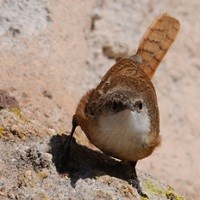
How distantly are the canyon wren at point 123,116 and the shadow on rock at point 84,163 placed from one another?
0.06m

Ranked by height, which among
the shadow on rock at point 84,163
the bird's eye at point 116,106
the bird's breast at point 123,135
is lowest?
the shadow on rock at point 84,163

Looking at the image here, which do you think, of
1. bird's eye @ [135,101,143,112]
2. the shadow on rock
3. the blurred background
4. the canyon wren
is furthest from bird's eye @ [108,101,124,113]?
the blurred background

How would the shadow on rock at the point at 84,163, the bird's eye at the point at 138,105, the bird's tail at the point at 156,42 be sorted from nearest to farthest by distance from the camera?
1. the shadow on rock at the point at 84,163
2. the bird's eye at the point at 138,105
3. the bird's tail at the point at 156,42

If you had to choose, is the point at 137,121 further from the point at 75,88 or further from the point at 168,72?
the point at 168,72

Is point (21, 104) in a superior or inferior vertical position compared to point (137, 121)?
inferior

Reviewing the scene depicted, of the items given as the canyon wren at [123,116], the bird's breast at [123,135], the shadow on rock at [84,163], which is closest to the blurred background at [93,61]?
the shadow on rock at [84,163]

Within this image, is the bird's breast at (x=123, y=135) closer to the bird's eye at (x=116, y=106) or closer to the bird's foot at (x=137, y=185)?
the bird's eye at (x=116, y=106)

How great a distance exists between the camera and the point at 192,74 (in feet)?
24.3

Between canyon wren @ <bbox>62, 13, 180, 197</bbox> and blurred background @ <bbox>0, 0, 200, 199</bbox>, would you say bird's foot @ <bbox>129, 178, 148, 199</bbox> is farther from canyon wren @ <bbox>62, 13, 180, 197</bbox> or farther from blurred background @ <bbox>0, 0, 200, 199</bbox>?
blurred background @ <bbox>0, 0, 200, 199</bbox>

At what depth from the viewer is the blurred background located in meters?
6.14

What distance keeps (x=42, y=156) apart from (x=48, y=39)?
2.13 metres

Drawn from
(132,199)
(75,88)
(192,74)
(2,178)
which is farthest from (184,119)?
(2,178)

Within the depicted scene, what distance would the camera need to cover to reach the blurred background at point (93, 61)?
614cm

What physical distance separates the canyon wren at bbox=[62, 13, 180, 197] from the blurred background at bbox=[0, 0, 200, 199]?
69 cm
